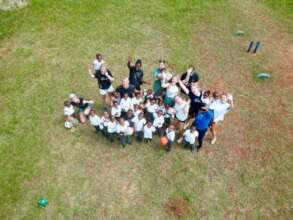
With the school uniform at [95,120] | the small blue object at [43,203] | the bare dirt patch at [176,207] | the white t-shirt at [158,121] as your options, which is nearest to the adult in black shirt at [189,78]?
the white t-shirt at [158,121]

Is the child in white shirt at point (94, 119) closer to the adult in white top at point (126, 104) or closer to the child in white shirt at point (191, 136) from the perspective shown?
the adult in white top at point (126, 104)

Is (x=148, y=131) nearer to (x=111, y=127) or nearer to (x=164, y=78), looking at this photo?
(x=111, y=127)

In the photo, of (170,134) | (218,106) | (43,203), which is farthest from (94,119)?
(218,106)

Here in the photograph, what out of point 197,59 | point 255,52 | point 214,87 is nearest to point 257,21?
point 255,52

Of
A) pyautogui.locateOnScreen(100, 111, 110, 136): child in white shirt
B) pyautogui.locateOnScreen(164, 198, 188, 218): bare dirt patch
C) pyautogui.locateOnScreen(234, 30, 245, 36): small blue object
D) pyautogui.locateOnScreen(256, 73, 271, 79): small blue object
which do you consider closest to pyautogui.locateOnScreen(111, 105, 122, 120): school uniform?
pyautogui.locateOnScreen(100, 111, 110, 136): child in white shirt

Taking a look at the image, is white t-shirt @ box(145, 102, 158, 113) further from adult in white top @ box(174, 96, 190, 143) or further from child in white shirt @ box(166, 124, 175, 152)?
child in white shirt @ box(166, 124, 175, 152)
